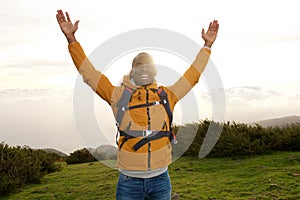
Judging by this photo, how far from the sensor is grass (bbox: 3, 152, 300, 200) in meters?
7.66

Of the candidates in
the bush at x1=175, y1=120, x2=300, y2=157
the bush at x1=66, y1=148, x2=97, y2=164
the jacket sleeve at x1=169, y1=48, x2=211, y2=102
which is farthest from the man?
the bush at x1=66, y1=148, x2=97, y2=164

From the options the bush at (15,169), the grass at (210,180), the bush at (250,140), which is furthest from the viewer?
the bush at (250,140)

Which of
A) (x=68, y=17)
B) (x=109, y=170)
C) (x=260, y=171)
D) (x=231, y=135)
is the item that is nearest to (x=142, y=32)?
(x=68, y=17)

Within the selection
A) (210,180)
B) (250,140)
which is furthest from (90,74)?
(250,140)

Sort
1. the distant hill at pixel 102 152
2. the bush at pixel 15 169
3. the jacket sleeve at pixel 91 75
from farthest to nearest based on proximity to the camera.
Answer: the bush at pixel 15 169
the distant hill at pixel 102 152
the jacket sleeve at pixel 91 75

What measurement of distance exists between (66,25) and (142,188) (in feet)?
6.86

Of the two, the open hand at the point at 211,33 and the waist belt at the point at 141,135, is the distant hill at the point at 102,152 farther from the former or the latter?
the open hand at the point at 211,33

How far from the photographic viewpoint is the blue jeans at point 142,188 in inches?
176

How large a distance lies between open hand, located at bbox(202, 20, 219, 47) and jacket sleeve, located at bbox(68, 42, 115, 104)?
143 centimetres

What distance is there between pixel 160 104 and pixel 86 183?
5.75m

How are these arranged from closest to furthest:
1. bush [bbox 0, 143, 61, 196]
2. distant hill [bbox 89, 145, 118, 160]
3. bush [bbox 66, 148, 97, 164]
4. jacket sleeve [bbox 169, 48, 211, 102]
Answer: jacket sleeve [bbox 169, 48, 211, 102] < distant hill [bbox 89, 145, 118, 160] < bush [bbox 0, 143, 61, 196] < bush [bbox 66, 148, 97, 164]

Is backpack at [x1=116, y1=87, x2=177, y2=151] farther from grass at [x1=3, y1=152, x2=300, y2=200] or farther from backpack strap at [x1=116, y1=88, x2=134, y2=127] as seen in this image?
grass at [x1=3, y1=152, x2=300, y2=200]

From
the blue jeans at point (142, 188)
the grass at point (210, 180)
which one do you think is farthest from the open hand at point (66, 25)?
the grass at point (210, 180)

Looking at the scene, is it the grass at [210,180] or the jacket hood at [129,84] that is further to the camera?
the grass at [210,180]
